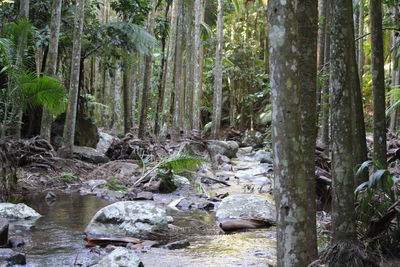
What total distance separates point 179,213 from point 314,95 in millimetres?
4236

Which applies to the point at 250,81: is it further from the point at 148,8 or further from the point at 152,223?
the point at 152,223

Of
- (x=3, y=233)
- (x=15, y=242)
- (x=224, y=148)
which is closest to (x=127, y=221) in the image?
(x=15, y=242)

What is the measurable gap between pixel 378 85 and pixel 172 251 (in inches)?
123

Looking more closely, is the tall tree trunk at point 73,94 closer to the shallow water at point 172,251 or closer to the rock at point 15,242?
the shallow water at point 172,251

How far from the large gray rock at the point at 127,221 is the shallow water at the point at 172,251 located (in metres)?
0.26

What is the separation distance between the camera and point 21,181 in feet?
30.0

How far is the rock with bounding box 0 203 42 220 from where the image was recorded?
6.58 meters

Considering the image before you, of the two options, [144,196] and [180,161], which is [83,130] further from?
[144,196]

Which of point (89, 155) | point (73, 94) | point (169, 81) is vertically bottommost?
point (89, 155)

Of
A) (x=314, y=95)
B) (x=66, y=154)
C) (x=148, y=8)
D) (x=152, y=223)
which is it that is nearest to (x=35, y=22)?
(x=148, y=8)

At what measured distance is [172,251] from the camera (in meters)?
5.26

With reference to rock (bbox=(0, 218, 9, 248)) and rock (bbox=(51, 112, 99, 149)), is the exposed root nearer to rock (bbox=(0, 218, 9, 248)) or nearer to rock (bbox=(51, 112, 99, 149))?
rock (bbox=(0, 218, 9, 248))

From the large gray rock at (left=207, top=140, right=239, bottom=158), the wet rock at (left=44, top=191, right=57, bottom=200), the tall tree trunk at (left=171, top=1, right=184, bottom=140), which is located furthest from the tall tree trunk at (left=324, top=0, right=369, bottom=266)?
the large gray rock at (left=207, top=140, right=239, bottom=158)

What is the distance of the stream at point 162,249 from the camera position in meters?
4.81
